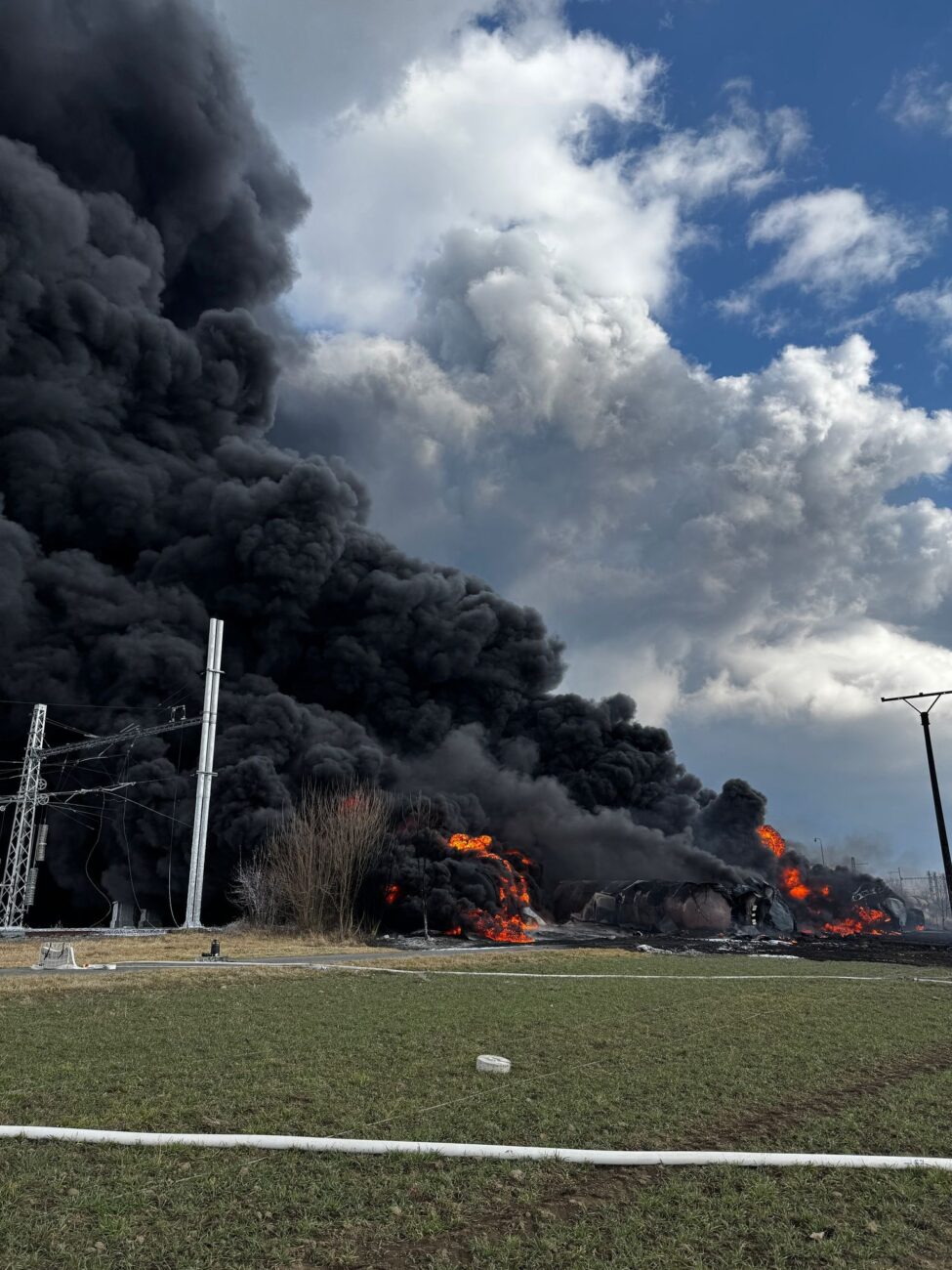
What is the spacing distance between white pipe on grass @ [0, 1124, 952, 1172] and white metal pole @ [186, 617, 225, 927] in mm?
42158

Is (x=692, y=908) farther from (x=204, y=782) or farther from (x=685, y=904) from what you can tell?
(x=204, y=782)

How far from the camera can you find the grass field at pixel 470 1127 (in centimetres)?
537

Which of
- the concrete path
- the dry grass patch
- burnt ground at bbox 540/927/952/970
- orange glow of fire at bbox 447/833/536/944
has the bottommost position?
burnt ground at bbox 540/927/952/970

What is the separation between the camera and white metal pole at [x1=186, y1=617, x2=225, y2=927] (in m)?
47.1

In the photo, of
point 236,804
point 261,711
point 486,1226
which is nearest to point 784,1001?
point 486,1226

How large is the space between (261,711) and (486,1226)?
182 feet

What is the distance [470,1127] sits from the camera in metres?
7.79

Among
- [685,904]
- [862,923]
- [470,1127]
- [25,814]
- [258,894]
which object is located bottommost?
[470,1127]

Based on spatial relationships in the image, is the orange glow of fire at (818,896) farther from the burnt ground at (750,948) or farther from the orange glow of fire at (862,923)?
the burnt ground at (750,948)

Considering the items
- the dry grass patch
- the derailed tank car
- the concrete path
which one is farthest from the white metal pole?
the derailed tank car

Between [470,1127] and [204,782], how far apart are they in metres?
44.0

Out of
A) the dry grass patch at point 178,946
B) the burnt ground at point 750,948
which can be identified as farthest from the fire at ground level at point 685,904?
the dry grass patch at point 178,946

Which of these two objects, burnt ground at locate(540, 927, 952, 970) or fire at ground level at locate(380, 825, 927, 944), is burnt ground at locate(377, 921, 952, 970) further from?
fire at ground level at locate(380, 825, 927, 944)

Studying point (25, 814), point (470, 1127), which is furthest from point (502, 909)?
point (470, 1127)
